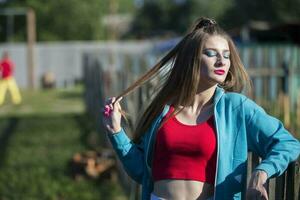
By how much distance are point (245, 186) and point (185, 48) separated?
571 mm

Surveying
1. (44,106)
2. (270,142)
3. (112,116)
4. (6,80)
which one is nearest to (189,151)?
(270,142)

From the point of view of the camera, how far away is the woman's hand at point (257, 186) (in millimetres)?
2668

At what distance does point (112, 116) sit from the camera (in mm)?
3223

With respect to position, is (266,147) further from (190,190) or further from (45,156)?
(45,156)

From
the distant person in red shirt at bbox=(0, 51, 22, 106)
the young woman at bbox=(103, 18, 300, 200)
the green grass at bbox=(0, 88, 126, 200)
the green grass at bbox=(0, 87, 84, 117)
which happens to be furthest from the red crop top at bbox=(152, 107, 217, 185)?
the distant person in red shirt at bbox=(0, 51, 22, 106)

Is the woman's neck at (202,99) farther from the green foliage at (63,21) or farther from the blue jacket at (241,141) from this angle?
the green foliage at (63,21)

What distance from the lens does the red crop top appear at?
2.95 m

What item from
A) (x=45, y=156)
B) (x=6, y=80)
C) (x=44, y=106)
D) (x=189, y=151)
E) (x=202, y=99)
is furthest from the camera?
(x=6, y=80)

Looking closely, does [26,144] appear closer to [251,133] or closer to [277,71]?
[277,71]

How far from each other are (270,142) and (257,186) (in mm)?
228

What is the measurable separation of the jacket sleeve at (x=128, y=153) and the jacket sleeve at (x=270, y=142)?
0.48 m

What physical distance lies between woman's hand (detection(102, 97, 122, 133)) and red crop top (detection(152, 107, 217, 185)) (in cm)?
25

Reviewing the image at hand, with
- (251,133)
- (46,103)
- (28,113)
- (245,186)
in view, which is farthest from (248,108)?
(46,103)

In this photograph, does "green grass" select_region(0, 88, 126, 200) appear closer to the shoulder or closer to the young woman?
the young woman
